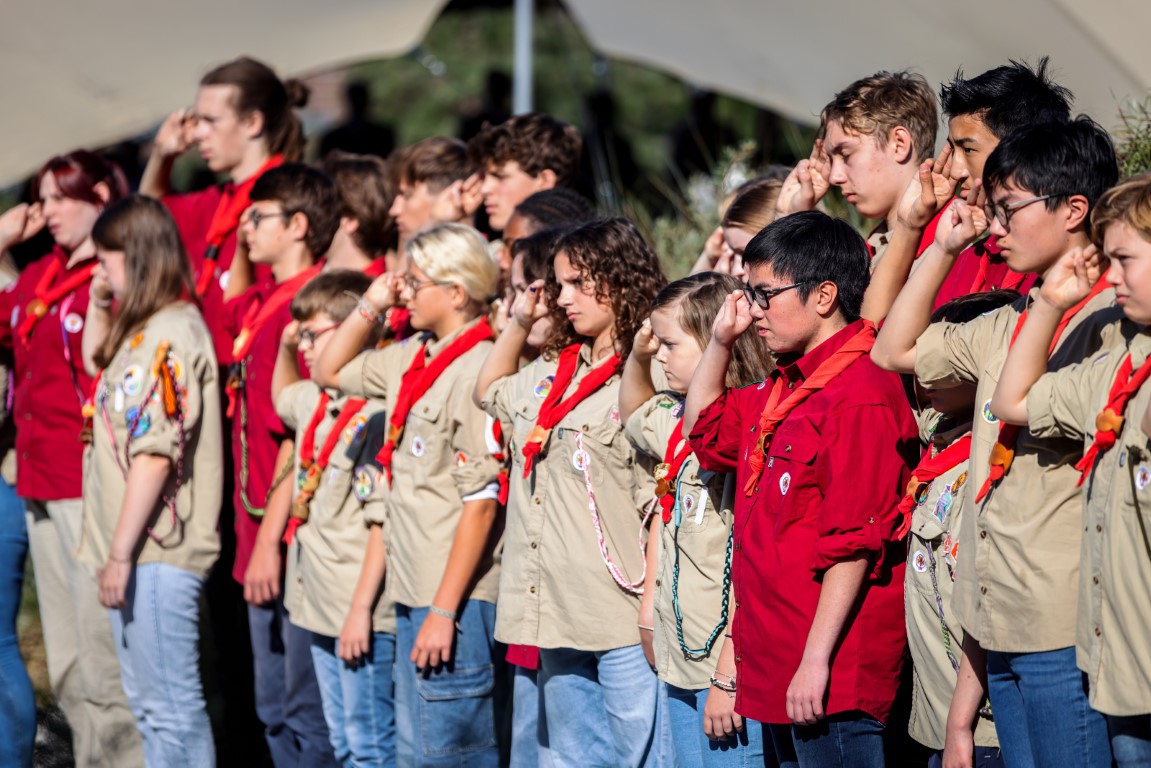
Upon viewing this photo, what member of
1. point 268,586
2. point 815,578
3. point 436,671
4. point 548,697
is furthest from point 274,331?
point 815,578

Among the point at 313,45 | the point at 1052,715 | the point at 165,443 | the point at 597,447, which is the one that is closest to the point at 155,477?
the point at 165,443

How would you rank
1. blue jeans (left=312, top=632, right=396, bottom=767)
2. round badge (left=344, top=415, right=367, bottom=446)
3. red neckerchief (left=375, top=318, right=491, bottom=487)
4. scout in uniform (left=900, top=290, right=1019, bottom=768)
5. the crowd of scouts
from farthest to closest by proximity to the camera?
round badge (left=344, top=415, right=367, bottom=446) < blue jeans (left=312, top=632, right=396, bottom=767) < red neckerchief (left=375, top=318, right=491, bottom=487) < scout in uniform (left=900, top=290, right=1019, bottom=768) < the crowd of scouts

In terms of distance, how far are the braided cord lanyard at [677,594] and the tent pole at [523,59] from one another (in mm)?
7124

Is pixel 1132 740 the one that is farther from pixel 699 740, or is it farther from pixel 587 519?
pixel 587 519

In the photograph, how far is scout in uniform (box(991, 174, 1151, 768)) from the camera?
2.59 m

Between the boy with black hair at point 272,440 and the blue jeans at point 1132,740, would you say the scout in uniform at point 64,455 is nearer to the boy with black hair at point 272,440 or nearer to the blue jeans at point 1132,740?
the boy with black hair at point 272,440

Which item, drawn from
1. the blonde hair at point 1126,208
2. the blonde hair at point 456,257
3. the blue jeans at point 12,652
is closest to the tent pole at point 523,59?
the blue jeans at point 12,652

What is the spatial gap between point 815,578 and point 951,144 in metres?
1.12

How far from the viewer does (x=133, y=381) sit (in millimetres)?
5344

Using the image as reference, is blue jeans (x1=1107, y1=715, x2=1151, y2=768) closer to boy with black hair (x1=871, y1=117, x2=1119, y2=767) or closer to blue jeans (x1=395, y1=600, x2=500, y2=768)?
boy with black hair (x1=871, y1=117, x2=1119, y2=767)

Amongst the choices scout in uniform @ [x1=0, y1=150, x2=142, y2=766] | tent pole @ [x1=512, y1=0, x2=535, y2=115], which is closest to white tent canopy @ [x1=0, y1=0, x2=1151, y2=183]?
tent pole @ [x1=512, y1=0, x2=535, y2=115]

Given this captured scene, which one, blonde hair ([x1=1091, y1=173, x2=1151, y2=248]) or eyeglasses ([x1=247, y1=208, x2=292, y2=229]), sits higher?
eyeglasses ([x1=247, y1=208, x2=292, y2=229])

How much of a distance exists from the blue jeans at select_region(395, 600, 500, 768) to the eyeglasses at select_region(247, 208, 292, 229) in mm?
1891

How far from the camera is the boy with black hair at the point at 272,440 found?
5.27 metres
